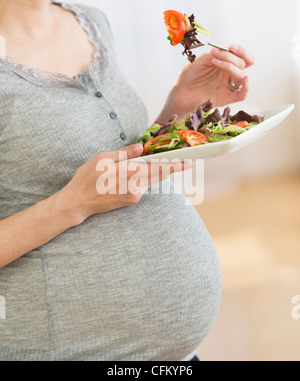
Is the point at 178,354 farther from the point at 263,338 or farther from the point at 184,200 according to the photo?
the point at 263,338

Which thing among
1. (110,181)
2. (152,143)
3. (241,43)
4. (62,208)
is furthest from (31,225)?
(241,43)

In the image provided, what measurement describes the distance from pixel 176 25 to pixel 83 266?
0.56m

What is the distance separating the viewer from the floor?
6.07ft

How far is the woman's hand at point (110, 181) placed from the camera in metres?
0.95

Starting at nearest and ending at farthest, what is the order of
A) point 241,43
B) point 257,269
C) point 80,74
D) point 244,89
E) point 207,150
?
point 207,150 < point 80,74 < point 244,89 < point 257,269 < point 241,43

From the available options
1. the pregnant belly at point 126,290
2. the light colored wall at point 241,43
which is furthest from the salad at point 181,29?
the light colored wall at point 241,43

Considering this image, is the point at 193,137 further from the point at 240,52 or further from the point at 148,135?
the point at 240,52

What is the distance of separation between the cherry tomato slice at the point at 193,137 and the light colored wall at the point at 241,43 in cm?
186

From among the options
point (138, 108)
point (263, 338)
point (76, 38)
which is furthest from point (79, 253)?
point (263, 338)

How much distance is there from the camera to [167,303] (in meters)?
1.07

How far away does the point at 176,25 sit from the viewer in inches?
44.4

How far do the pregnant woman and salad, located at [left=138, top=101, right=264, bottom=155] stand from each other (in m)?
0.08

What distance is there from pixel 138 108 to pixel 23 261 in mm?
485

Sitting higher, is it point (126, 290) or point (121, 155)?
point (121, 155)
